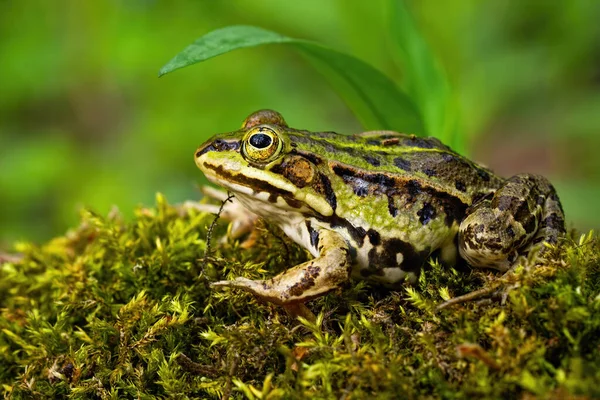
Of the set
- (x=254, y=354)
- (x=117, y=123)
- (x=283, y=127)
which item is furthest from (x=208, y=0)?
(x=254, y=354)

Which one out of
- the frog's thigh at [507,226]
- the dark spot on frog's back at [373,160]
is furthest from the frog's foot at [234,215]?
the frog's thigh at [507,226]

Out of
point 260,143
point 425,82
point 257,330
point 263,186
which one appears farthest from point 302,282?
point 425,82

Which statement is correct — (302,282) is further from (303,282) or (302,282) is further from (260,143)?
(260,143)

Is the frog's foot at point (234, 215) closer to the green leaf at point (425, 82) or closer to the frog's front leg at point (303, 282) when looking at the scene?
the frog's front leg at point (303, 282)

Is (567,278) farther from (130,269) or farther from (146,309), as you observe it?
(130,269)

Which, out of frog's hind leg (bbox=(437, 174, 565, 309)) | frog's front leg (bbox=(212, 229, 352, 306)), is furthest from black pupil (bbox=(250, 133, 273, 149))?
frog's hind leg (bbox=(437, 174, 565, 309))

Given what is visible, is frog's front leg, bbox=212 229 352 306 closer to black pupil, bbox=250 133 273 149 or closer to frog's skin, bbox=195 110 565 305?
frog's skin, bbox=195 110 565 305

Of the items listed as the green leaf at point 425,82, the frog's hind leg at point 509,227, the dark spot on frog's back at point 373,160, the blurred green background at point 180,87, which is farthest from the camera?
the blurred green background at point 180,87
